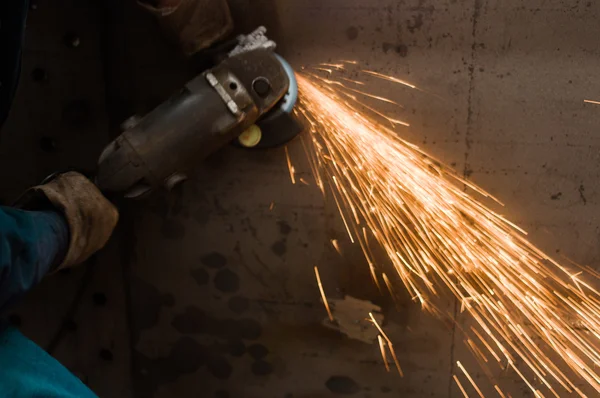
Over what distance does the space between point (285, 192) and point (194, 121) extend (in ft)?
1.68

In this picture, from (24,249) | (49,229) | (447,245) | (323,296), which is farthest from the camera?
(323,296)

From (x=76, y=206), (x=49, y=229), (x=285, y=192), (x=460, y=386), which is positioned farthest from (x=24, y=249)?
(x=460, y=386)

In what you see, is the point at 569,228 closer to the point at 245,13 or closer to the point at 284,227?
the point at 284,227

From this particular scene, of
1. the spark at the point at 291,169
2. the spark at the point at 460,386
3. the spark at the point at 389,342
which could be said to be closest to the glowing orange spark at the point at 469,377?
the spark at the point at 460,386

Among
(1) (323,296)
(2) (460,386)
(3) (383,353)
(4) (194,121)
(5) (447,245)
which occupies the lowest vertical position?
(2) (460,386)

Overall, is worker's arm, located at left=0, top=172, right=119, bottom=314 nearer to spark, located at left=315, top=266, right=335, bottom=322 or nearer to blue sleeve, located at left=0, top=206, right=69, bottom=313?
blue sleeve, located at left=0, top=206, right=69, bottom=313

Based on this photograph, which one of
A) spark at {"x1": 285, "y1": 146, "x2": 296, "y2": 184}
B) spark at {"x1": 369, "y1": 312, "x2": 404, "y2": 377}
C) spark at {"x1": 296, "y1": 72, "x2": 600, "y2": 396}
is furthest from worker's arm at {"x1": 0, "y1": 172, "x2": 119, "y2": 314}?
Result: spark at {"x1": 369, "y1": 312, "x2": 404, "y2": 377}

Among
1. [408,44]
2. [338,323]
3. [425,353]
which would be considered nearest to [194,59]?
[408,44]

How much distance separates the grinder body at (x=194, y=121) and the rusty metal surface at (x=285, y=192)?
301 mm

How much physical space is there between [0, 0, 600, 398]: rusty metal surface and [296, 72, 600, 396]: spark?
72 millimetres

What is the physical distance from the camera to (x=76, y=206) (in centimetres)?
145

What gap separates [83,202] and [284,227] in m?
0.74

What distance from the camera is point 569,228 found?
5.65 ft

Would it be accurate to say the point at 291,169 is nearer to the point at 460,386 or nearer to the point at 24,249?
the point at 24,249
